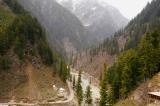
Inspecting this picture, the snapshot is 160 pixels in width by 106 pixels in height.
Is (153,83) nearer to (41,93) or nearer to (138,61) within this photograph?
(138,61)

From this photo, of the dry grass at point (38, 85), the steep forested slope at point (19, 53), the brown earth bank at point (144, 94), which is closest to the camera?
the brown earth bank at point (144, 94)

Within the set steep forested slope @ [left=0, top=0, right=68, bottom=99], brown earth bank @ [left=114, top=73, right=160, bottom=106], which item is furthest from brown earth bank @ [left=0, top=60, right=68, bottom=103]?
brown earth bank @ [left=114, top=73, right=160, bottom=106]

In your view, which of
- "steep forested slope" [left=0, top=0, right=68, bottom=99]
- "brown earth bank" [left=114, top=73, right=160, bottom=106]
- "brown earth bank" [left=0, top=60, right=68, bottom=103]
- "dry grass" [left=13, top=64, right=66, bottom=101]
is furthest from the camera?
"steep forested slope" [left=0, top=0, right=68, bottom=99]

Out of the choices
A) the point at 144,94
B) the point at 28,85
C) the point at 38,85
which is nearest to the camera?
the point at 144,94

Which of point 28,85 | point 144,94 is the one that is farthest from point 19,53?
point 144,94

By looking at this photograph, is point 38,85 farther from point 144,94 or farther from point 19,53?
point 144,94

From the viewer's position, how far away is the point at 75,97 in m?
165

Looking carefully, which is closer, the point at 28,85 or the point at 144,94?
the point at 144,94

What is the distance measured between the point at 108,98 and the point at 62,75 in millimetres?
81270

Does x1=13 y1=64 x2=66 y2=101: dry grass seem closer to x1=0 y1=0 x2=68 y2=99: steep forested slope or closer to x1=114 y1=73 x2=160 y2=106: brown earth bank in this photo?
x1=0 y1=0 x2=68 y2=99: steep forested slope

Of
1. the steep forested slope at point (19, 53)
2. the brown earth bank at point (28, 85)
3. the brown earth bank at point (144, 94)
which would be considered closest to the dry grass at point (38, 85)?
the brown earth bank at point (28, 85)

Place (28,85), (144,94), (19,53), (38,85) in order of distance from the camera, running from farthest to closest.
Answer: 1. (19,53)
2. (38,85)
3. (28,85)
4. (144,94)

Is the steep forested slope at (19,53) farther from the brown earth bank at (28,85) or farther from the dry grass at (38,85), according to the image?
the dry grass at (38,85)

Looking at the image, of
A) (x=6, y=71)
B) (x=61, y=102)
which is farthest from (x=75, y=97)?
(x=6, y=71)
